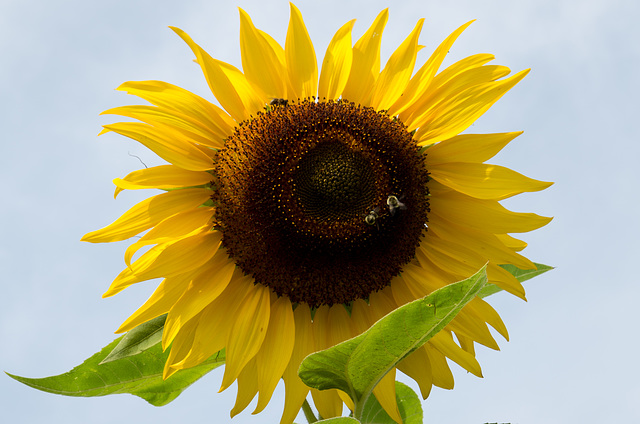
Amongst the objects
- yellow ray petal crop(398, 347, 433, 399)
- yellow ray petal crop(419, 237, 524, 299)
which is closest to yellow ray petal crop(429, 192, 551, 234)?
yellow ray petal crop(419, 237, 524, 299)

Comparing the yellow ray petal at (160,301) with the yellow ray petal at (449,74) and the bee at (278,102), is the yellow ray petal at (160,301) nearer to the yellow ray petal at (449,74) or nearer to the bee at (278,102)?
the bee at (278,102)

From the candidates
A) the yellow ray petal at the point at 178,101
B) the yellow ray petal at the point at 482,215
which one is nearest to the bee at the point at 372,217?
the yellow ray petal at the point at 482,215

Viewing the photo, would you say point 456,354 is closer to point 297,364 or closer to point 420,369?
point 420,369

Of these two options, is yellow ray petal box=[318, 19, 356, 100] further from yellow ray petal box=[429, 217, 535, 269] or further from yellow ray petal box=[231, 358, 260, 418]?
yellow ray petal box=[231, 358, 260, 418]

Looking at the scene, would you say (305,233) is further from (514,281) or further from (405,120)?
(514,281)

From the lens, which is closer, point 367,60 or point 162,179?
point 162,179

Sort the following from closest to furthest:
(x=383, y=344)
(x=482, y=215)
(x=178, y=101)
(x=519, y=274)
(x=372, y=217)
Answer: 1. (x=383, y=344)
2. (x=372, y=217)
3. (x=178, y=101)
4. (x=482, y=215)
5. (x=519, y=274)

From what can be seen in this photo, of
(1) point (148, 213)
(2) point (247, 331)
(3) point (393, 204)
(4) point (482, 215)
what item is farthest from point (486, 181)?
(1) point (148, 213)
